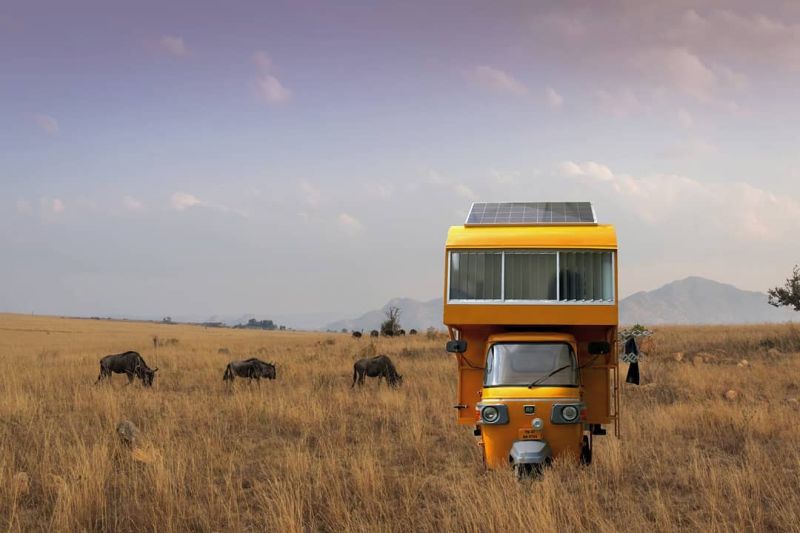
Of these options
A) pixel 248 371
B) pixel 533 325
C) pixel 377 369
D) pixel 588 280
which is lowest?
pixel 248 371

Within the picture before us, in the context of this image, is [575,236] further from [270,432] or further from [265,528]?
[270,432]

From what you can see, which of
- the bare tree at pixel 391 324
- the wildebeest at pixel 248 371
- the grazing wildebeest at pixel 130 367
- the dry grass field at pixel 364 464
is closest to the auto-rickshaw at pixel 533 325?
the dry grass field at pixel 364 464

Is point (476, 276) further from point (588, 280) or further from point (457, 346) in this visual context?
point (588, 280)

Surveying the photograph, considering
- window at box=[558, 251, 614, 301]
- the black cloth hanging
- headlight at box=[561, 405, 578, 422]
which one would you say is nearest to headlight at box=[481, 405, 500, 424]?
headlight at box=[561, 405, 578, 422]

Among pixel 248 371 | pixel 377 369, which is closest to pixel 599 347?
pixel 377 369

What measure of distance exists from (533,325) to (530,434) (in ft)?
6.26

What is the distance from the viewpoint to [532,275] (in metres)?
10.8

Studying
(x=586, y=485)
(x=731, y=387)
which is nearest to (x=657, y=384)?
(x=731, y=387)

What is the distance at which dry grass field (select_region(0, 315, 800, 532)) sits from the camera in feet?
27.0

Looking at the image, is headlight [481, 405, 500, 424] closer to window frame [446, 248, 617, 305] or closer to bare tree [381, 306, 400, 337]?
window frame [446, 248, 617, 305]

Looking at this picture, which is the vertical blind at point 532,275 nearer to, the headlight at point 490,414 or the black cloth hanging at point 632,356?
the black cloth hanging at point 632,356

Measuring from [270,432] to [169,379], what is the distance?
1079 centimetres

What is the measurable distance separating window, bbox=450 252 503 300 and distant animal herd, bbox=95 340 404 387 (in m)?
10.5

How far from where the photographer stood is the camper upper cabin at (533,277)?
10.6 m
